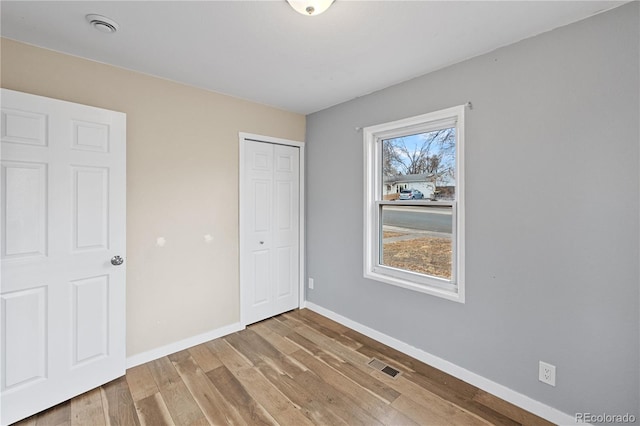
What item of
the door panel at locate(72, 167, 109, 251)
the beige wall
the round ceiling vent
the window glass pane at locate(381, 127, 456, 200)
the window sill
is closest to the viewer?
the round ceiling vent

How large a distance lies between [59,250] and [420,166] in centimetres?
283

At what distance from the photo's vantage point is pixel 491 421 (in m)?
1.82

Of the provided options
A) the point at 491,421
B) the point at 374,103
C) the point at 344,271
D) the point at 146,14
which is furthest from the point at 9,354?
the point at 374,103

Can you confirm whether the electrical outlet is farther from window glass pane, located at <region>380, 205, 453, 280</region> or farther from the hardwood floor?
window glass pane, located at <region>380, 205, 453, 280</region>

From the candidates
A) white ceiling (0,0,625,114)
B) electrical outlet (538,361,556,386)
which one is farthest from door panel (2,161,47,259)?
electrical outlet (538,361,556,386)

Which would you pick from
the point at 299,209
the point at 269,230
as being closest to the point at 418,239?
the point at 299,209

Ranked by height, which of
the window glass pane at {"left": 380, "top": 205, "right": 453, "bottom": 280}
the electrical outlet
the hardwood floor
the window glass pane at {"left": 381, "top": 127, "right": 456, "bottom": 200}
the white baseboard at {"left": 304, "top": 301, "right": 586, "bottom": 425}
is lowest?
the hardwood floor

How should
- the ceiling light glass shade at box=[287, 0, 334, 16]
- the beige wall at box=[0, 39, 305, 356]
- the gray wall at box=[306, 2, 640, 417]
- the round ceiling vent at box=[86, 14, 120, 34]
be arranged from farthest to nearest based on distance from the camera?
the beige wall at box=[0, 39, 305, 356]
the round ceiling vent at box=[86, 14, 120, 34]
the gray wall at box=[306, 2, 640, 417]
the ceiling light glass shade at box=[287, 0, 334, 16]

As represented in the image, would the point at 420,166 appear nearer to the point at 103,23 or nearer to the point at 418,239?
the point at 418,239

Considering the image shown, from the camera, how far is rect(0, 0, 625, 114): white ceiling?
1.60m

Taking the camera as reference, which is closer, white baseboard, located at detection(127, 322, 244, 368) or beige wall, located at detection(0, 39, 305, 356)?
beige wall, located at detection(0, 39, 305, 356)

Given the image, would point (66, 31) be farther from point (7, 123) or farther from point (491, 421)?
point (491, 421)

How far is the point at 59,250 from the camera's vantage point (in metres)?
1.97

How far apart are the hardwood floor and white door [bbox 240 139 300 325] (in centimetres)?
66
